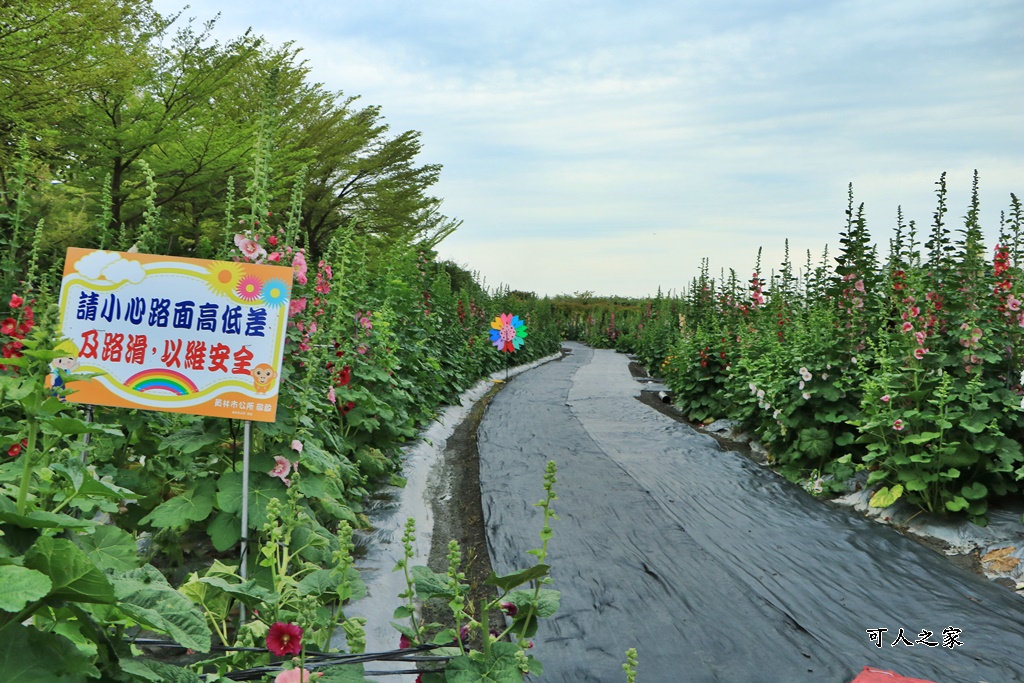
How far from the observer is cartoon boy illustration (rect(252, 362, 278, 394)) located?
2.64 meters

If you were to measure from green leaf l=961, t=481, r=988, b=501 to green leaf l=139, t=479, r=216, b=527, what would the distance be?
4.18 m

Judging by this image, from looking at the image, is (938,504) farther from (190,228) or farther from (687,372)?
(190,228)

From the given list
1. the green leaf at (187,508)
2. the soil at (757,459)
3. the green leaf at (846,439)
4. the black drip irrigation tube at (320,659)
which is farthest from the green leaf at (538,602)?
the green leaf at (846,439)

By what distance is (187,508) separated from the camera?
8.92 feet

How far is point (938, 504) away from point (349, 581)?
4182 millimetres

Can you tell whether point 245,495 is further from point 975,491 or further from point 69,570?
point 975,491

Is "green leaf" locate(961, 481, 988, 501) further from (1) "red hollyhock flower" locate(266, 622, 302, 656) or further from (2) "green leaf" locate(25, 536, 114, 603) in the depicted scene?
(2) "green leaf" locate(25, 536, 114, 603)

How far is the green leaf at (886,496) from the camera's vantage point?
15.6 ft

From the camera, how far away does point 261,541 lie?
2.82m

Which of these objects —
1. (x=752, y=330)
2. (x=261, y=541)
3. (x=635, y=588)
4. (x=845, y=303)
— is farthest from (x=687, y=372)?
(x=261, y=541)

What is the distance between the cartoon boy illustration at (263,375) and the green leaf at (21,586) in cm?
158

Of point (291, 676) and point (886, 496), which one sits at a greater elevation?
point (291, 676)

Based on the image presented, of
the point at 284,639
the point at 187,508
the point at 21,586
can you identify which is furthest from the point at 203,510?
the point at 21,586

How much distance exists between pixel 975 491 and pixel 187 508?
4.32m
